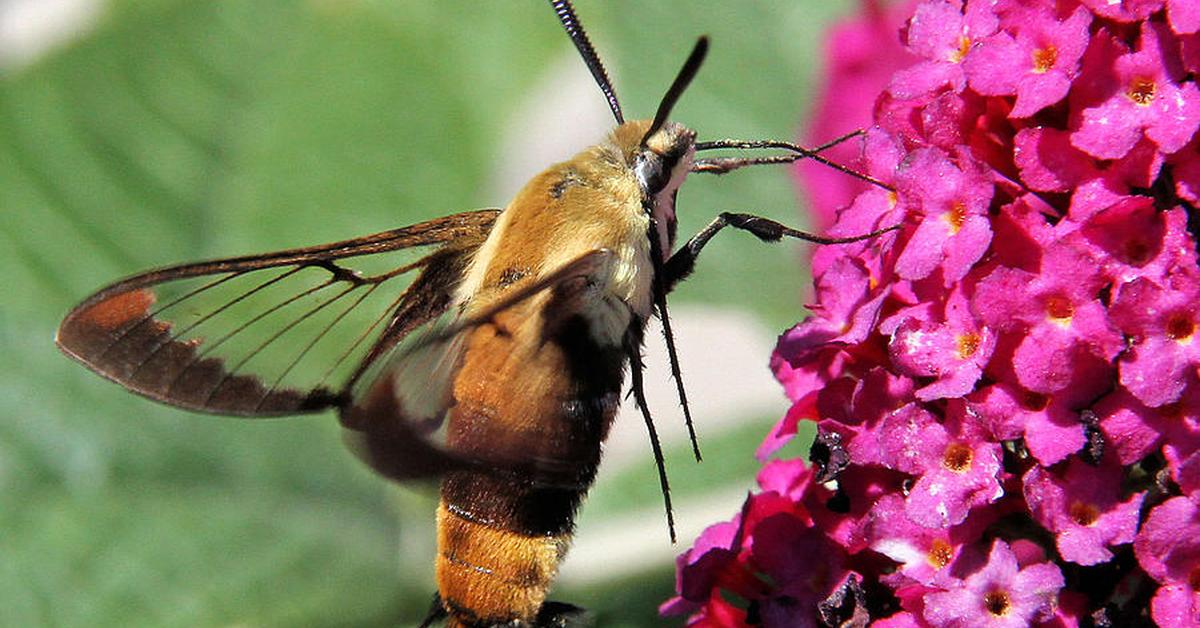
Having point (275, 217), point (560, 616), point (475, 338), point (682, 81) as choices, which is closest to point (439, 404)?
point (475, 338)

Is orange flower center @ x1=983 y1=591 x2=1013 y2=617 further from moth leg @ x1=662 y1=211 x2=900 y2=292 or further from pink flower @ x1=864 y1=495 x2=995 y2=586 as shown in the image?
moth leg @ x1=662 y1=211 x2=900 y2=292

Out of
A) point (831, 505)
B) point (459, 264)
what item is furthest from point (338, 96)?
point (831, 505)

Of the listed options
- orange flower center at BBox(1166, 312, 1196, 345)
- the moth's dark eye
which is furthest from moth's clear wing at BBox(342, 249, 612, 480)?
orange flower center at BBox(1166, 312, 1196, 345)

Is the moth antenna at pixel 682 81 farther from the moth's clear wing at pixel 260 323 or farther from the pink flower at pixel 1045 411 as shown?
the pink flower at pixel 1045 411

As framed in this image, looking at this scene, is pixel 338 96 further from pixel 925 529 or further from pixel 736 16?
pixel 925 529

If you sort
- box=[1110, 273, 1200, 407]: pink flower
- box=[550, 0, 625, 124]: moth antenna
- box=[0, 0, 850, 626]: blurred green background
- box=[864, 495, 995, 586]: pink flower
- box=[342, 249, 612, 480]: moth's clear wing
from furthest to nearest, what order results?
1. box=[0, 0, 850, 626]: blurred green background
2. box=[550, 0, 625, 124]: moth antenna
3. box=[342, 249, 612, 480]: moth's clear wing
4. box=[864, 495, 995, 586]: pink flower
5. box=[1110, 273, 1200, 407]: pink flower

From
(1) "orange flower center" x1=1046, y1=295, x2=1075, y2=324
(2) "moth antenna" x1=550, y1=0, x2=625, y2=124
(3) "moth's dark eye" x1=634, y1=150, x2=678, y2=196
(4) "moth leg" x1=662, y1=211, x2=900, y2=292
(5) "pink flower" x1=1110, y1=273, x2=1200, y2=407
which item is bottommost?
(5) "pink flower" x1=1110, y1=273, x2=1200, y2=407
